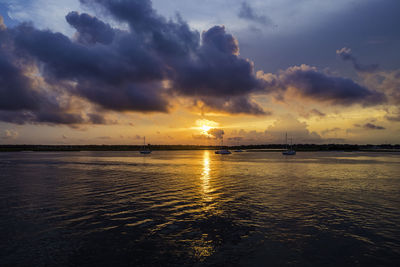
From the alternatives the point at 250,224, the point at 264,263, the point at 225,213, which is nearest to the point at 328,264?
the point at 264,263

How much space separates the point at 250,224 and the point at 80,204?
15799 millimetres

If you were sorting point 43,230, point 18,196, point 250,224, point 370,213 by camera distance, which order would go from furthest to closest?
1. point 18,196
2. point 370,213
3. point 250,224
4. point 43,230

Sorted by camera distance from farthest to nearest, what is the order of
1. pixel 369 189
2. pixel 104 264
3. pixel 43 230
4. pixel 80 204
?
1. pixel 369 189
2. pixel 80 204
3. pixel 43 230
4. pixel 104 264

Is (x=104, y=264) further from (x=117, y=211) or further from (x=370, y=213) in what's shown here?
(x=370, y=213)

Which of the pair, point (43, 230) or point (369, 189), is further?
point (369, 189)

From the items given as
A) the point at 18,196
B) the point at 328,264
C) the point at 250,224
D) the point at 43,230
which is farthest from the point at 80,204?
the point at 328,264

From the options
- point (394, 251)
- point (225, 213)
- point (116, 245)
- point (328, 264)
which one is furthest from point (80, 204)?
point (394, 251)

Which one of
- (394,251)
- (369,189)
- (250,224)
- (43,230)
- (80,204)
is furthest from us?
(369,189)

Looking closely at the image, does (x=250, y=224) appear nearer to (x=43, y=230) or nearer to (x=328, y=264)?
(x=328, y=264)

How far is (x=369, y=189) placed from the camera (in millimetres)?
32969

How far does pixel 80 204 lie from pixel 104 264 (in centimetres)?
1391

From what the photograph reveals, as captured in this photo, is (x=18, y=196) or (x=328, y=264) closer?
(x=328, y=264)

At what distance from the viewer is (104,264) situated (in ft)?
38.5

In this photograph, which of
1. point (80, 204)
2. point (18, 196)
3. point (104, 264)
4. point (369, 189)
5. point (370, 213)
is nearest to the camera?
point (104, 264)
